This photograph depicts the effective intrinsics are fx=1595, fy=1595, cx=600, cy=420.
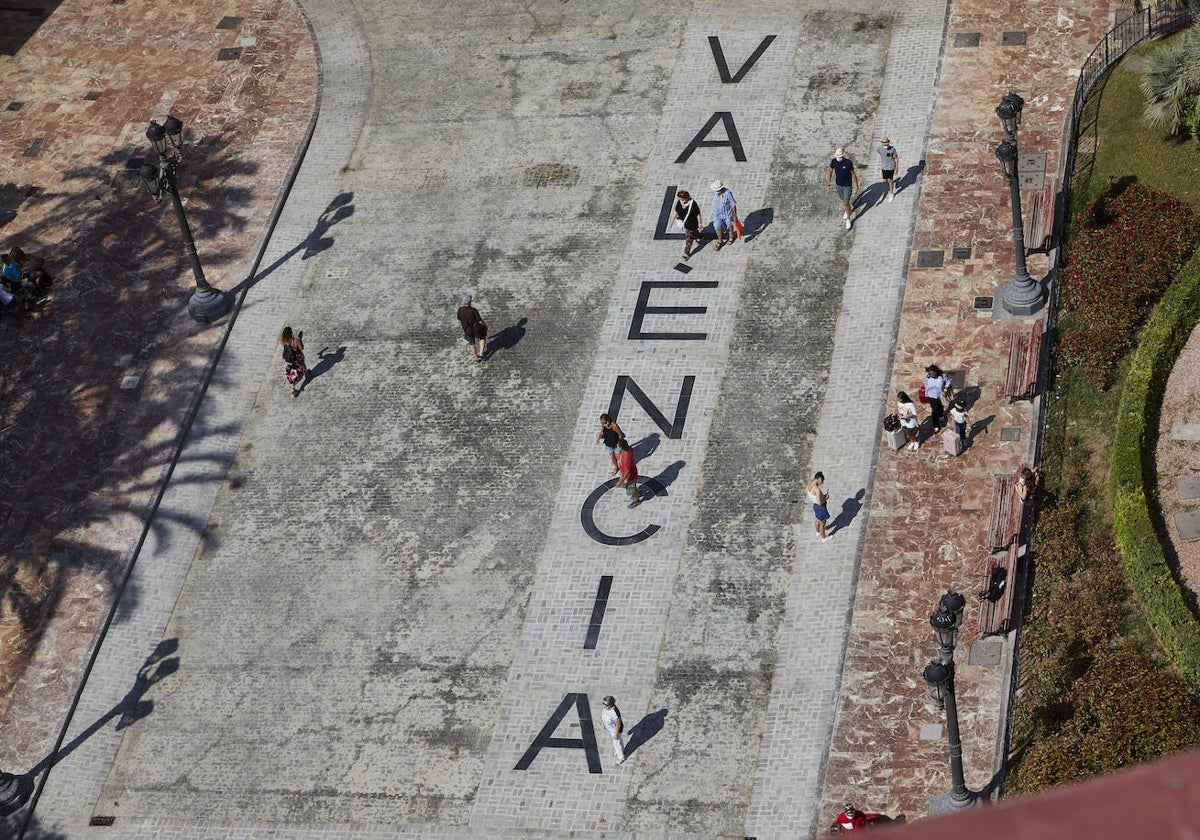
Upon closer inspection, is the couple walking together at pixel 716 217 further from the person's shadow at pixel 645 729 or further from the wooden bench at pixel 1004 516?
the person's shadow at pixel 645 729

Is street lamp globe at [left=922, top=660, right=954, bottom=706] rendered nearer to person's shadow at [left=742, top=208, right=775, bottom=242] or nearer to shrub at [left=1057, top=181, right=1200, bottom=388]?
shrub at [left=1057, top=181, right=1200, bottom=388]

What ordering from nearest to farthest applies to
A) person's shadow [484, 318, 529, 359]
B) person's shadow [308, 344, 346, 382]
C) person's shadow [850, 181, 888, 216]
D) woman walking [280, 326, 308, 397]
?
woman walking [280, 326, 308, 397] < person's shadow [484, 318, 529, 359] < person's shadow [308, 344, 346, 382] < person's shadow [850, 181, 888, 216]

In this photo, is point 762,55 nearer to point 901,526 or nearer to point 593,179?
point 593,179

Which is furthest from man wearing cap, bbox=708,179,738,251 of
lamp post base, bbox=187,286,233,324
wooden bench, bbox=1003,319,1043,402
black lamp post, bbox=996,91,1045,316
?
lamp post base, bbox=187,286,233,324

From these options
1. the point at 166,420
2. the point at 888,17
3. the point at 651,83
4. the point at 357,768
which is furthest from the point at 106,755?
the point at 888,17

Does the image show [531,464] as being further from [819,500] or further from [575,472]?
[819,500]

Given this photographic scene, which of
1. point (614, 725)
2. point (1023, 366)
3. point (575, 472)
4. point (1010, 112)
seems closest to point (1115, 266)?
point (1023, 366)
